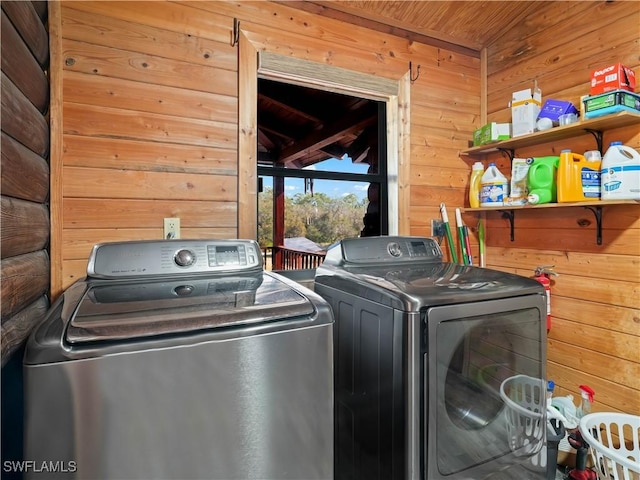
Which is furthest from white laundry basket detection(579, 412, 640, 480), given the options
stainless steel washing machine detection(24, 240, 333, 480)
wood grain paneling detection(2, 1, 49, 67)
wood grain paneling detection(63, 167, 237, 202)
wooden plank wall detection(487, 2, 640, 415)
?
wood grain paneling detection(2, 1, 49, 67)

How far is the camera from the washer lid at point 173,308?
810 mm

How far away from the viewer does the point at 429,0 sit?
2.05 metres

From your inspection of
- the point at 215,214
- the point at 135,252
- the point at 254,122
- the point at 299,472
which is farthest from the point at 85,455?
the point at 254,122

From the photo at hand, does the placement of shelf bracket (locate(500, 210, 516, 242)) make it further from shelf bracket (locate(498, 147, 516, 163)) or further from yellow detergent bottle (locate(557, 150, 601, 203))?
yellow detergent bottle (locate(557, 150, 601, 203))

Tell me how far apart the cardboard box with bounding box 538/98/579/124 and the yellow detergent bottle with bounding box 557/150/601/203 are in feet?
0.85

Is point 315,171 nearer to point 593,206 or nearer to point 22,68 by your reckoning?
point 22,68

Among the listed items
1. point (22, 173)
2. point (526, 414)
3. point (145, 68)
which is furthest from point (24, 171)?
point (526, 414)

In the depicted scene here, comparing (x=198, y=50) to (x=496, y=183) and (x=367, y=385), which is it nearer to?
(x=367, y=385)

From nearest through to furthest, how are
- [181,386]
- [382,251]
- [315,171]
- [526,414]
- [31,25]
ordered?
[181,386], [31,25], [526,414], [382,251], [315,171]

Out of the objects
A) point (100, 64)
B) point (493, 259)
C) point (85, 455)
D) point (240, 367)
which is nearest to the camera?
point (85, 455)

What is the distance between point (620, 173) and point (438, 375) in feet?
4.64

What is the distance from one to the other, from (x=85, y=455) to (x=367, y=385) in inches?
36.3

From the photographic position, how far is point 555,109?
6.60 feet

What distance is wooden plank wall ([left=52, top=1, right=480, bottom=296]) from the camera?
5.26 feet
